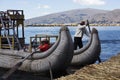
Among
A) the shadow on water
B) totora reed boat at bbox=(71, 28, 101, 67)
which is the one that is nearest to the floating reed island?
the shadow on water

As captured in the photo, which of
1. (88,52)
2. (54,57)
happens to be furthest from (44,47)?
(88,52)

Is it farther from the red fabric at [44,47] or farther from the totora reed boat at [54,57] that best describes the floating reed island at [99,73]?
the red fabric at [44,47]

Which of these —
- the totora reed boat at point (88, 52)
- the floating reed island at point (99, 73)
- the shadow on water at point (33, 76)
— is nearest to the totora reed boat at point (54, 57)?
the shadow on water at point (33, 76)

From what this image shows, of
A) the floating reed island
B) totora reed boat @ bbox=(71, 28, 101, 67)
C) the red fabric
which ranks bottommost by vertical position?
totora reed boat @ bbox=(71, 28, 101, 67)

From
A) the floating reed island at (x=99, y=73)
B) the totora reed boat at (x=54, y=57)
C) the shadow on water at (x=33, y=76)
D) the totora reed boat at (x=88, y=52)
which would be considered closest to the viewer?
the floating reed island at (x=99, y=73)

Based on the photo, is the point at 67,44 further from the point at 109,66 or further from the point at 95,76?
the point at 95,76

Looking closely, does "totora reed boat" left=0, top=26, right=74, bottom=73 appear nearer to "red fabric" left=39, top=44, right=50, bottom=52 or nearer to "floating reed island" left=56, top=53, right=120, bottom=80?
"red fabric" left=39, top=44, right=50, bottom=52

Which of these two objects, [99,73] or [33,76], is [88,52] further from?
[99,73]

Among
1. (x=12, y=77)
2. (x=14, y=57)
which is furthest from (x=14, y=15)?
(x=12, y=77)

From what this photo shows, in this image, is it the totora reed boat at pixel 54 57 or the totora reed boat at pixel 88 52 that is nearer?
the totora reed boat at pixel 54 57

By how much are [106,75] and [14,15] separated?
20.6m

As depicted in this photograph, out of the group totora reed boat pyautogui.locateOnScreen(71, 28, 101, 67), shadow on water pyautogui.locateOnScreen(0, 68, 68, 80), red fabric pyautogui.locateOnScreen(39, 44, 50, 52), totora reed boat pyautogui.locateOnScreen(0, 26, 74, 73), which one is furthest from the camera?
totora reed boat pyautogui.locateOnScreen(71, 28, 101, 67)

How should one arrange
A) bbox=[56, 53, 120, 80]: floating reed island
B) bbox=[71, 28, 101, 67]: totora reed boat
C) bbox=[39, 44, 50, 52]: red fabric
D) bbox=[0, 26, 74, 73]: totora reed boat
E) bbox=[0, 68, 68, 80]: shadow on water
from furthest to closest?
bbox=[71, 28, 101, 67]: totora reed boat → bbox=[39, 44, 50, 52]: red fabric → bbox=[0, 68, 68, 80]: shadow on water → bbox=[0, 26, 74, 73]: totora reed boat → bbox=[56, 53, 120, 80]: floating reed island

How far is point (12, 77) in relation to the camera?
1817 cm
